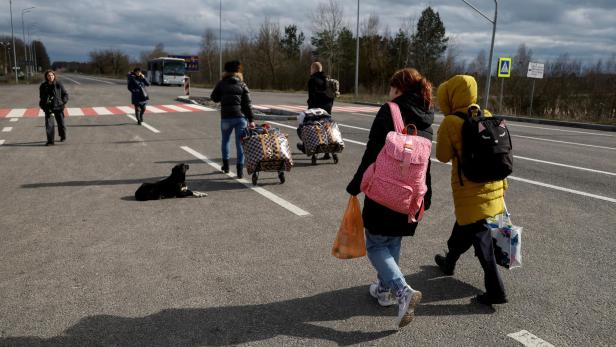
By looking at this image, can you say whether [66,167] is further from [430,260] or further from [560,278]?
[560,278]

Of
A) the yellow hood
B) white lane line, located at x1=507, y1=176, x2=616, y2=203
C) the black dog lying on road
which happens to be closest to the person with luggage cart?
the black dog lying on road

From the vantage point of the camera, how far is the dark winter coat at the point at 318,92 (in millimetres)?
9727

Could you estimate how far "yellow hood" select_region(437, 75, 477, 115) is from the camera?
3.65m

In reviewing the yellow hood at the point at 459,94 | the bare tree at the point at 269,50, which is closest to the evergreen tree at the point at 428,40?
the bare tree at the point at 269,50

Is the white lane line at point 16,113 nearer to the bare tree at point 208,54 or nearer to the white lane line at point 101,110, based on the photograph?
the white lane line at point 101,110

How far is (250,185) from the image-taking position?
771 cm

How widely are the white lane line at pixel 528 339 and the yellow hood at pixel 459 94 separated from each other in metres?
1.61

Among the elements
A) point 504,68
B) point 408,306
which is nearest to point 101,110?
point 504,68

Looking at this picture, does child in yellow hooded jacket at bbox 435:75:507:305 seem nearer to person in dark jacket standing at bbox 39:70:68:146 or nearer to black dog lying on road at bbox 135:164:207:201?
black dog lying on road at bbox 135:164:207:201

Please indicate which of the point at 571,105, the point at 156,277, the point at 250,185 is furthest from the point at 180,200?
the point at 571,105

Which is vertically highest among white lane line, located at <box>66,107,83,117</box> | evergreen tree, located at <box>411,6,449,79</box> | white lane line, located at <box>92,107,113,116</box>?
evergreen tree, located at <box>411,6,449,79</box>

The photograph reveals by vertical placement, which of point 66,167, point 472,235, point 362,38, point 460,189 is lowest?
point 66,167

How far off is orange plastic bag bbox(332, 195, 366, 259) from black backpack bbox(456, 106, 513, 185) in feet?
2.91

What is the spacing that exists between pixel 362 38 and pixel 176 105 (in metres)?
39.5
